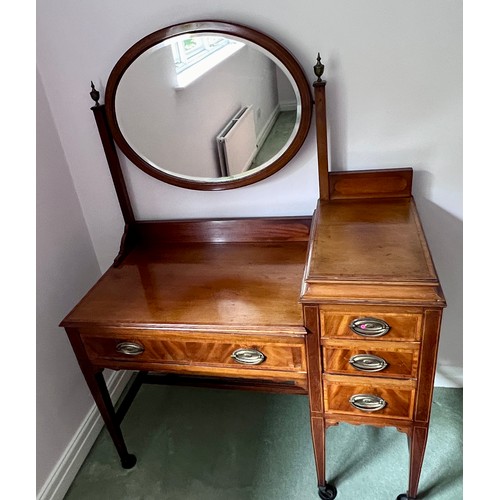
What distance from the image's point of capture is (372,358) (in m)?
1.11

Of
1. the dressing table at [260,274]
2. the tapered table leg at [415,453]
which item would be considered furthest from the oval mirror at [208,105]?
the tapered table leg at [415,453]

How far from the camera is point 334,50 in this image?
4.13ft

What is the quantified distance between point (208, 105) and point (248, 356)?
2.44 feet

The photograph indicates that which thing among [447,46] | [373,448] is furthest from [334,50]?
[373,448]

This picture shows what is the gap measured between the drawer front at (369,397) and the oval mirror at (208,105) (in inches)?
25.8

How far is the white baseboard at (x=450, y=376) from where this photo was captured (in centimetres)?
172

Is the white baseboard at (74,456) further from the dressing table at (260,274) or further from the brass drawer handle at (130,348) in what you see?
the brass drawer handle at (130,348)

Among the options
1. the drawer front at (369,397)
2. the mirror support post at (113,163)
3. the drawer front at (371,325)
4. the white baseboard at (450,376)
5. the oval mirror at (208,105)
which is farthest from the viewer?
the white baseboard at (450,376)

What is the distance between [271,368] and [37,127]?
3.40 ft

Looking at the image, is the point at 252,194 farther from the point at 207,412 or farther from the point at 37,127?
the point at 207,412

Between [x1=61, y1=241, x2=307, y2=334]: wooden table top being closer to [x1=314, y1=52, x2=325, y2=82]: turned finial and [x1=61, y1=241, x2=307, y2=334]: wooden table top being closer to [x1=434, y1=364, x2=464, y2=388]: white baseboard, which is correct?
[x1=314, y1=52, x2=325, y2=82]: turned finial

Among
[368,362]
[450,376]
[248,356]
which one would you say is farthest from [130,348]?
[450,376]

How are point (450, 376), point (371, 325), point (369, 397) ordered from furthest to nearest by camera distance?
point (450, 376) < point (369, 397) < point (371, 325)

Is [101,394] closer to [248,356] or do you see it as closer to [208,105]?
[248,356]
